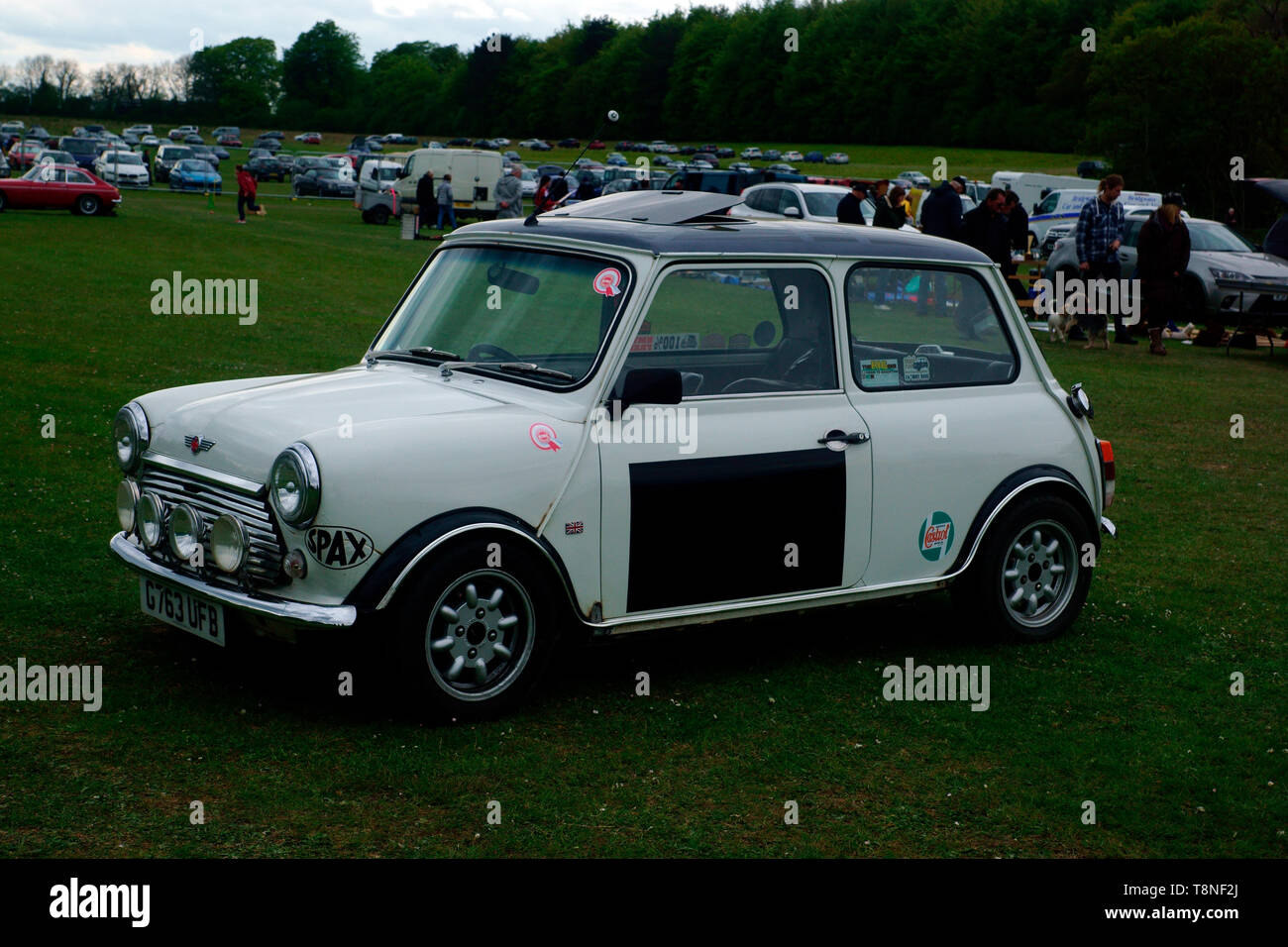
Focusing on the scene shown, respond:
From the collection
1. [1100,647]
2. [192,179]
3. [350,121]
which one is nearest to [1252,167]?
[192,179]

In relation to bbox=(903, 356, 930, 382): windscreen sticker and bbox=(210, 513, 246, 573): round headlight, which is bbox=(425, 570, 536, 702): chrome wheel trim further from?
bbox=(903, 356, 930, 382): windscreen sticker

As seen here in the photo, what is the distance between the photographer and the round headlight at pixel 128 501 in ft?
18.8

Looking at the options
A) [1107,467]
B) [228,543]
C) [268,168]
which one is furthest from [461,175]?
[228,543]

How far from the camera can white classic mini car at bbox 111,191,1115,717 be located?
5016mm

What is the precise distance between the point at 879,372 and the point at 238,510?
2.80m

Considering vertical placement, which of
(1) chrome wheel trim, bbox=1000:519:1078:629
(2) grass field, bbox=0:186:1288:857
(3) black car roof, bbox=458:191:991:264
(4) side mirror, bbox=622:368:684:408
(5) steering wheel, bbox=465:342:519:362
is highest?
(3) black car roof, bbox=458:191:991:264

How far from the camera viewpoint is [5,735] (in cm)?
500

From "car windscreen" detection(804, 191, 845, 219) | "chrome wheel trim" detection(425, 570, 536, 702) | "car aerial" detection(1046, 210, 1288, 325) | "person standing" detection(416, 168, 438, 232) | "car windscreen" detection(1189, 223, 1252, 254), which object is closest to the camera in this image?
"chrome wheel trim" detection(425, 570, 536, 702)

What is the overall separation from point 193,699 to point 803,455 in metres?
2.61

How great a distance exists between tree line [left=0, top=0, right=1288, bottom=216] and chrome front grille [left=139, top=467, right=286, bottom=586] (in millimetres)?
57912

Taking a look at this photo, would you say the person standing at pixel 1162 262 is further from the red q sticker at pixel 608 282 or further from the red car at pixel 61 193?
the red car at pixel 61 193

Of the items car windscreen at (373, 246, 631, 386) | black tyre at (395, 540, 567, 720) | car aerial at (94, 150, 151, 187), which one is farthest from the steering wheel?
car aerial at (94, 150, 151, 187)

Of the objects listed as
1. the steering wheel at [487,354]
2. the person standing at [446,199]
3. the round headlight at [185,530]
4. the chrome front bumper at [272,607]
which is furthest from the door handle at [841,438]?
the person standing at [446,199]

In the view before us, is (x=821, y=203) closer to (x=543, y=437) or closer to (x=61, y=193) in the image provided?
(x=61, y=193)
